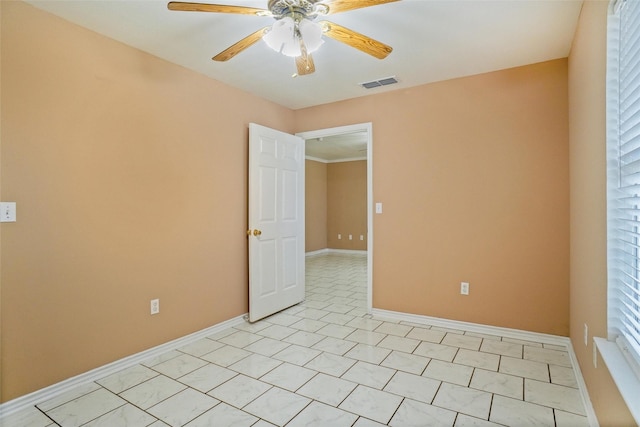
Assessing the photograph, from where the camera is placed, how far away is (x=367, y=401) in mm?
1985

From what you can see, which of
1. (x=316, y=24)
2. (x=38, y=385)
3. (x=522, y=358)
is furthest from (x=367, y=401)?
(x=316, y=24)

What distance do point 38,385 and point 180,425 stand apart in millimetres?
994

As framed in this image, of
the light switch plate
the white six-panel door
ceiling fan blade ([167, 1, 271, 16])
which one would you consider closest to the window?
ceiling fan blade ([167, 1, 271, 16])

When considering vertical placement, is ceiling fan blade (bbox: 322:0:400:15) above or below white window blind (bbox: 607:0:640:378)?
above

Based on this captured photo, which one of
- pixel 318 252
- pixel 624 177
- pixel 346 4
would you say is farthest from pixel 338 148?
pixel 624 177

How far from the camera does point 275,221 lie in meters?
3.66

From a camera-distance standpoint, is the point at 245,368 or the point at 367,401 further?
the point at 245,368

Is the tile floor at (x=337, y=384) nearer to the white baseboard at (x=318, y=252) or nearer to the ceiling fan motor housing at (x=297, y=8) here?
the ceiling fan motor housing at (x=297, y=8)

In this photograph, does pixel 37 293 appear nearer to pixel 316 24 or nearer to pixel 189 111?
pixel 189 111

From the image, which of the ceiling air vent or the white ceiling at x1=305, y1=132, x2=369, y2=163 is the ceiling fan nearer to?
the ceiling air vent

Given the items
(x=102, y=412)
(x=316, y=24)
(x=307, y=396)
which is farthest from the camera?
(x=307, y=396)

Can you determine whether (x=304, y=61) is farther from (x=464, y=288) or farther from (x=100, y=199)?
(x=464, y=288)

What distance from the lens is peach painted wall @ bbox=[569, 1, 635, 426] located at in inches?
59.4

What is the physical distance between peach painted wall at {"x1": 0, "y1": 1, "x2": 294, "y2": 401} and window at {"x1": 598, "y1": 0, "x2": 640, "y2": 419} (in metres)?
2.83
